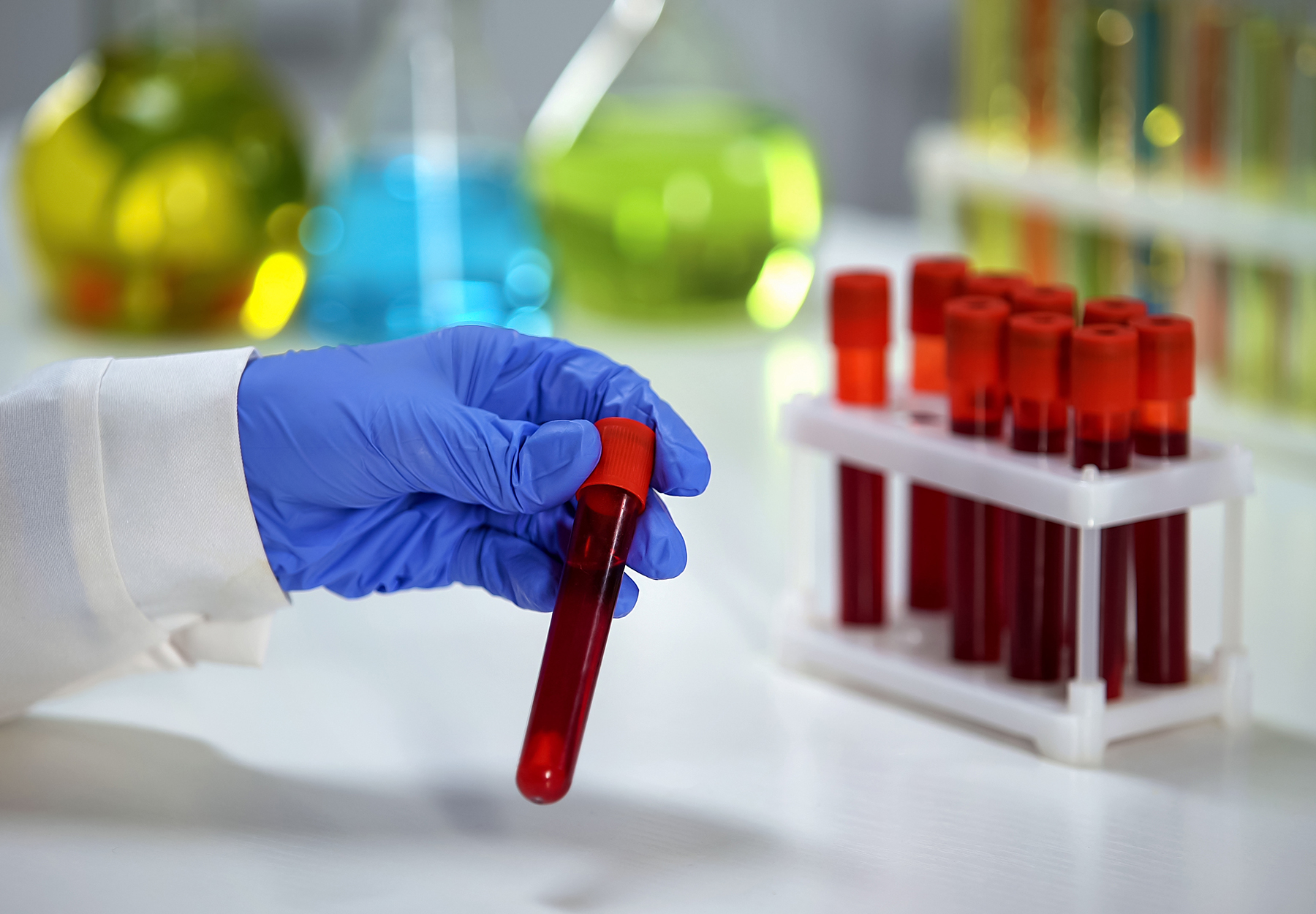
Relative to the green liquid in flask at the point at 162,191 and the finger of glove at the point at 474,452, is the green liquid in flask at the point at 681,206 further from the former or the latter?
the finger of glove at the point at 474,452

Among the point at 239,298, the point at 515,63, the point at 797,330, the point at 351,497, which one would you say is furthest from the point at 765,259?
the point at 515,63

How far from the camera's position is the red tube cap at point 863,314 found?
64cm

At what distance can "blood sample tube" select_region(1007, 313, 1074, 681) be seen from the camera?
56 centimetres

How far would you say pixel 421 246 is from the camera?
3.62ft

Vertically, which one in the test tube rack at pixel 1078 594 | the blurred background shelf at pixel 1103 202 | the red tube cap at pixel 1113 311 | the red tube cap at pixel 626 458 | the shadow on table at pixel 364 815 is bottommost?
the shadow on table at pixel 364 815

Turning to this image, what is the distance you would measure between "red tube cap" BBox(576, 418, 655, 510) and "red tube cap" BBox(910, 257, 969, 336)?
177 millimetres

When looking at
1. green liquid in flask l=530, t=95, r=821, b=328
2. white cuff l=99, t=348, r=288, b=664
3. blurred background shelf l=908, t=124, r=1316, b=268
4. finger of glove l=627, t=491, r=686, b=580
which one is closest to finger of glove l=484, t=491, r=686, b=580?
finger of glove l=627, t=491, r=686, b=580

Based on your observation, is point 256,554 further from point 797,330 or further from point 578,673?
point 797,330

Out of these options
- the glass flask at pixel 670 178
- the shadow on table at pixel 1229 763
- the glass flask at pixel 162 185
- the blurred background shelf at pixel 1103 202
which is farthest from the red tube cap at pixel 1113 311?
the glass flask at pixel 162 185

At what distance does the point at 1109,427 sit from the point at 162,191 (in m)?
0.74

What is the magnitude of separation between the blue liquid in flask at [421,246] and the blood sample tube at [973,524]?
0.56 m

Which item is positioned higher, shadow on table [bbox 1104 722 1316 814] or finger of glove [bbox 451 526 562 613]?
finger of glove [bbox 451 526 562 613]

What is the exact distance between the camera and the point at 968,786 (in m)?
0.56

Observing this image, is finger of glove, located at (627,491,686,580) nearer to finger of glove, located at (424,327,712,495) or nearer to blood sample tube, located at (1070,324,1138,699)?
finger of glove, located at (424,327,712,495)
